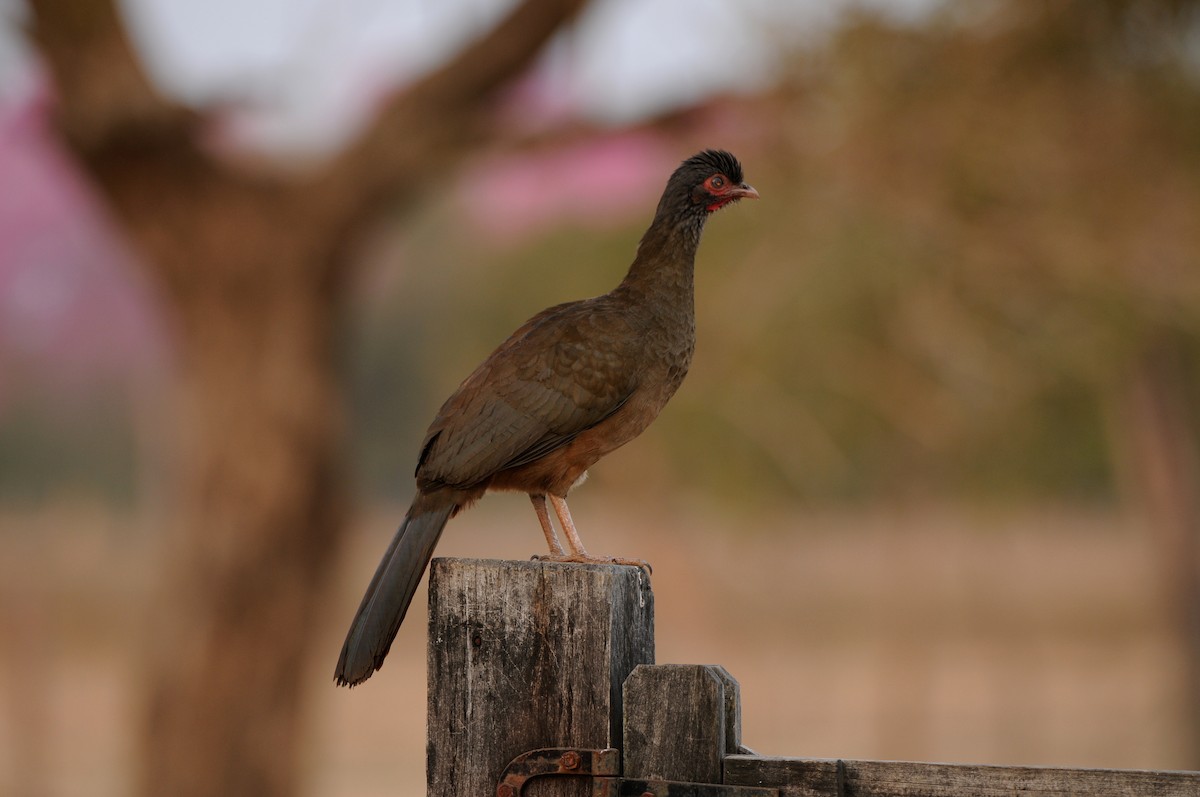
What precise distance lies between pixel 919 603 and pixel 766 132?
7464mm

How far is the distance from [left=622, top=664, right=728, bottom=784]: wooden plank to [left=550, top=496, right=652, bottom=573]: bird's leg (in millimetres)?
299

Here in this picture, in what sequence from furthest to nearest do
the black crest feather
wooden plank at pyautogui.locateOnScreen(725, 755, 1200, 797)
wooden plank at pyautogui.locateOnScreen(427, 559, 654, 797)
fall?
the black crest feather → wooden plank at pyautogui.locateOnScreen(427, 559, 654, 797) → wooden plank at pyautogui.locateOnScreen(725, 755, 1200, 797)

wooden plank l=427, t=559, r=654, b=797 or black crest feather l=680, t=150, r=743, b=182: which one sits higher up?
black crest feather l=680, t=150, r=743, b=182

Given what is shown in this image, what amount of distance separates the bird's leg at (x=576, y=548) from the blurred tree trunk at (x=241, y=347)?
13.5 ft

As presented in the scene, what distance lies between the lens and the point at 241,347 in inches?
266

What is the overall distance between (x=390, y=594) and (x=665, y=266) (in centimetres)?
89

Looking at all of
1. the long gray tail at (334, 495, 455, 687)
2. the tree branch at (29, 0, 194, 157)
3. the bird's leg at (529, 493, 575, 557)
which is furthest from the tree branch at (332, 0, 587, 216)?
the long gray tail at (334, 495, 455, 687)

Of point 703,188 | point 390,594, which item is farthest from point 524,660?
point 703,188

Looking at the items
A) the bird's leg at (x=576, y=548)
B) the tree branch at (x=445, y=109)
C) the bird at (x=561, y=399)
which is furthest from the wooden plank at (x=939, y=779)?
the tree branch at (x=445, y=109)

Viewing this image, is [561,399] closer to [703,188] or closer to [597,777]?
[703,188]

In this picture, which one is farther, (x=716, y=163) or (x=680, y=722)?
(x=716, y=163)

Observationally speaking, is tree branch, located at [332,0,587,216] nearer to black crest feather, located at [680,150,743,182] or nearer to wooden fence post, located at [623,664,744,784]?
black crest feather, located at [680,150,743,182]

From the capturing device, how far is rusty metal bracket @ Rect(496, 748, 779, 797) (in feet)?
6.19

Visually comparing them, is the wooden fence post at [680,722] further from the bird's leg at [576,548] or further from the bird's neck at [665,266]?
the bird's neck at [665,266]
